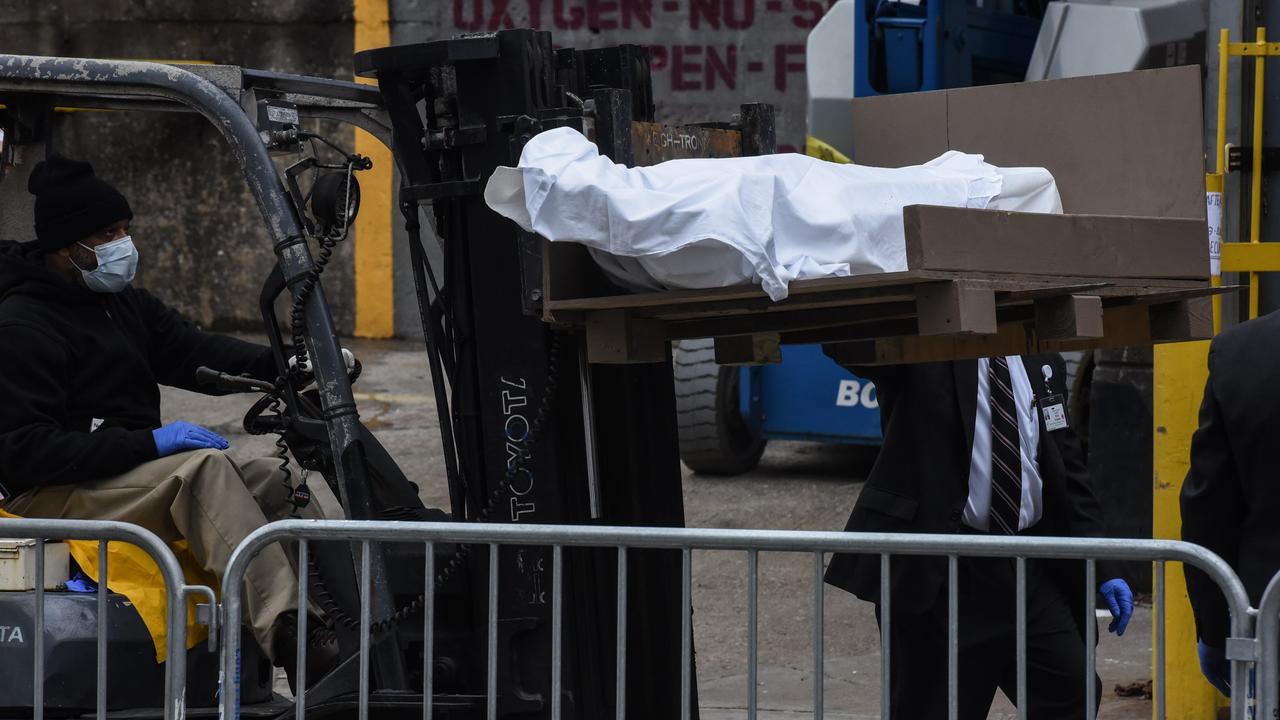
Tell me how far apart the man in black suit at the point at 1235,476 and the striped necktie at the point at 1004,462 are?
520mm

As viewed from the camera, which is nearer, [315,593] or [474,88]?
[474,88]

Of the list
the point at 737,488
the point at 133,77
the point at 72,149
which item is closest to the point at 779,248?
the point at 133,77

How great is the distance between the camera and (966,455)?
4.60 metres

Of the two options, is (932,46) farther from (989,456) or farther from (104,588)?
(104,588)

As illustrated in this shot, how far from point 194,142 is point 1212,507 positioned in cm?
1055

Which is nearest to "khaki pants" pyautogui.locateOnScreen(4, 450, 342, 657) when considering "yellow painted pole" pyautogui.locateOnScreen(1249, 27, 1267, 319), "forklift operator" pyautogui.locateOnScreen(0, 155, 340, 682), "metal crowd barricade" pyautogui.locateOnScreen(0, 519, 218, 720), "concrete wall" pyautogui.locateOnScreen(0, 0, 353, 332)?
"forklift operator" pyautogui.locateOnScreen(0, 155, 340, 682)

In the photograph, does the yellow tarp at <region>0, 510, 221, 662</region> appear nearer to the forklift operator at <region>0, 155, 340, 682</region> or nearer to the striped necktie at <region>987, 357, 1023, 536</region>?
the forklift operator at <region>0, 155, 340, 682</region>

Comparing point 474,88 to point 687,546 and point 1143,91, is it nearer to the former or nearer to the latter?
point 687,546

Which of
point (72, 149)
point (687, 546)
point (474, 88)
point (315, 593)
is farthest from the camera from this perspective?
point (72, 149)

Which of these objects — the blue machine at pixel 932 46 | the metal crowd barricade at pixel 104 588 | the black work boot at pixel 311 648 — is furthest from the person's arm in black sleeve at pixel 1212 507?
the blue machine at pixel 932 46

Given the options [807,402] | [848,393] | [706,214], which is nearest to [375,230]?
[807,402]

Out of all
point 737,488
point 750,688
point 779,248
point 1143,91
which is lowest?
point 737,488

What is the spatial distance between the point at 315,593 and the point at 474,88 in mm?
1395

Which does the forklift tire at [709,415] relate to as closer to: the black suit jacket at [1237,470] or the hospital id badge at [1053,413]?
the hospital id badge at [1053,413]
